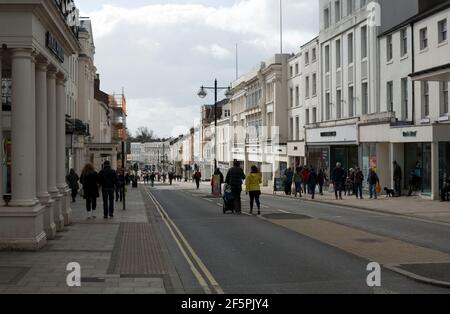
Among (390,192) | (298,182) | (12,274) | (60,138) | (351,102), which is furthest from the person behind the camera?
(351,102)

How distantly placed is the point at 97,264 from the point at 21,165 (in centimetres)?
303

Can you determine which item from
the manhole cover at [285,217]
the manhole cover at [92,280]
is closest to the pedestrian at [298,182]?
the manhole cover at [285,217]

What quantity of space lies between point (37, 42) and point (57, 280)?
601cm

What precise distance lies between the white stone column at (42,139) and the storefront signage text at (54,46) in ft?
1.59

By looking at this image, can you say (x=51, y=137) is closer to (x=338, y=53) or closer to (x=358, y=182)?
(x=358, y=182)

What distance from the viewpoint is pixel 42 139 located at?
1535 centimetres

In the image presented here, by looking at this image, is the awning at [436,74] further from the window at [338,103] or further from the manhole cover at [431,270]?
the window at [338,103]

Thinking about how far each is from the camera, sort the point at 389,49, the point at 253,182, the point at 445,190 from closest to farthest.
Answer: the point at 253,182
the point at 445,190
the point at 389,49

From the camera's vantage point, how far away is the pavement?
967 centimetres

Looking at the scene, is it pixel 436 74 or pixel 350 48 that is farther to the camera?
pixel 350 48

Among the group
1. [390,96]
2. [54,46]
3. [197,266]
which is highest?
[390,96]

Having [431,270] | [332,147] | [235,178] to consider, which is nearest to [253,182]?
[235,178]

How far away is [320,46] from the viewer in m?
49.9

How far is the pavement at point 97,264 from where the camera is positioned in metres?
9.67
